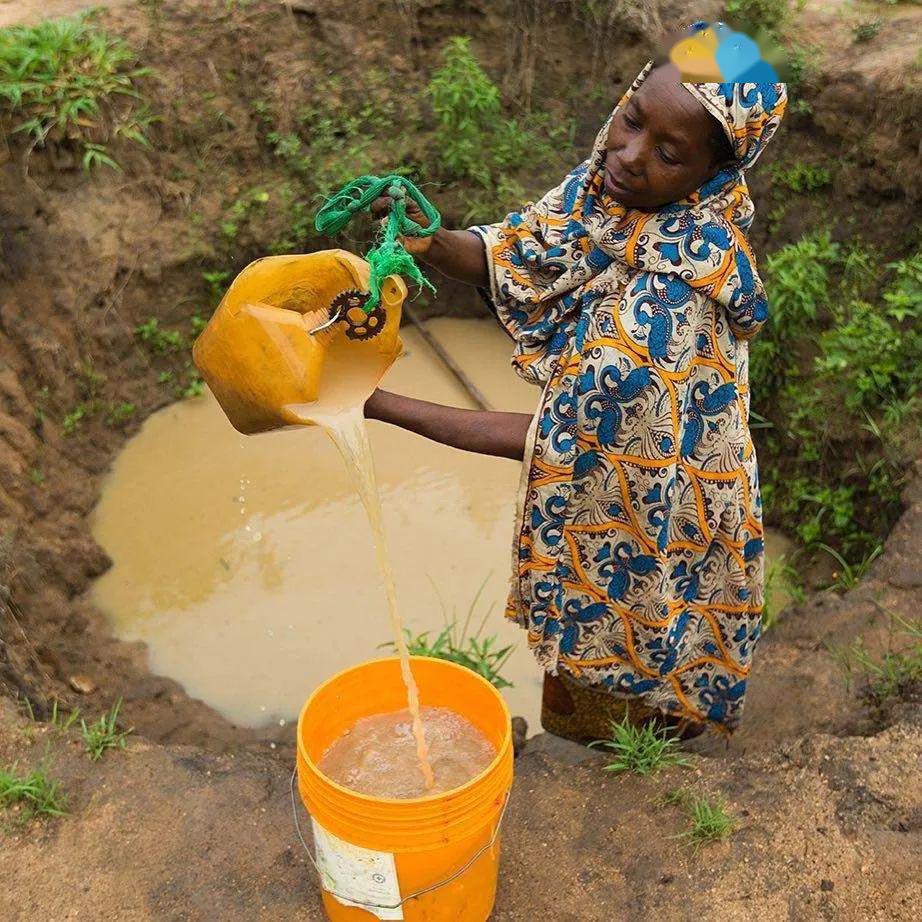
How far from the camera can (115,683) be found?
2.98 metres

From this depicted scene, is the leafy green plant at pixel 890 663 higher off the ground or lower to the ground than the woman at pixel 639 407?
lower

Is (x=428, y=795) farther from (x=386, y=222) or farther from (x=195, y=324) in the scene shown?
(x=195, y=324)

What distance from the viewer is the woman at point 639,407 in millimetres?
1717

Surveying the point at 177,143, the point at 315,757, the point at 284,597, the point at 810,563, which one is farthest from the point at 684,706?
the point at 177,143

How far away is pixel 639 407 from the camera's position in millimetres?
1809

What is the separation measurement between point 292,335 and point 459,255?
0.51 m

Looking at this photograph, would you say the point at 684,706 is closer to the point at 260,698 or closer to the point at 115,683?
the point at 260,698

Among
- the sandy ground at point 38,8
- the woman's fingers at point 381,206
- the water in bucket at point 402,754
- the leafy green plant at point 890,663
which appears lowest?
the leafy green plant at point 890,663

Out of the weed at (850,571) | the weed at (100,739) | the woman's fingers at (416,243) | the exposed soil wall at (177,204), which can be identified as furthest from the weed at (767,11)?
the weed at (100,739)

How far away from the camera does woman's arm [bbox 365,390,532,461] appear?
6.23ft

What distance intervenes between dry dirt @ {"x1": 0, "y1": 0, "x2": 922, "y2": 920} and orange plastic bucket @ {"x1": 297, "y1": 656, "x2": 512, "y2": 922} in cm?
31

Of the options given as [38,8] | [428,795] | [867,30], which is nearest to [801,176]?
[867,30]

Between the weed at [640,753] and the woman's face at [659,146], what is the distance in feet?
3.91

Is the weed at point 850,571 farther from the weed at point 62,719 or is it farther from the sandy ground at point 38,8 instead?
the sandy ground at point 38,8
